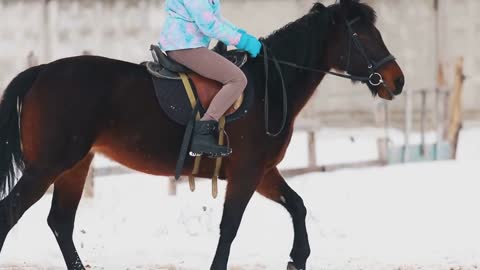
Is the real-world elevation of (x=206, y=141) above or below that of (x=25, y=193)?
above

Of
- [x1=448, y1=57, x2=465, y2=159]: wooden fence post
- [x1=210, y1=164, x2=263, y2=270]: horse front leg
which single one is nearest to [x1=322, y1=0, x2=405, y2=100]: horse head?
[x1=210, y1=164, x2=263, y2=270]: horse front leg

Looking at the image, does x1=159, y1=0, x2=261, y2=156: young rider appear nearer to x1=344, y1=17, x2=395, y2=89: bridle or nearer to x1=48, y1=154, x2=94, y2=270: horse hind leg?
x1=344, y1=17, x2=395, y2=89: bridle

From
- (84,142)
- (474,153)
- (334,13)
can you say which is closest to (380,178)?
(474,153)

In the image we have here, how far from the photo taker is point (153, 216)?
31.3ft

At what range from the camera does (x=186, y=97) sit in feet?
22.3

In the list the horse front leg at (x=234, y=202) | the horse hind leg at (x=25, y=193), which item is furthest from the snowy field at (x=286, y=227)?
the horse hind leg at (x=25, y=193)

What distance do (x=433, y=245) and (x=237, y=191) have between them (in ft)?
7.92

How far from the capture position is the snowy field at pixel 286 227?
313 inches

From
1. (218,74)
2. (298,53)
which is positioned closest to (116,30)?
(298,53)

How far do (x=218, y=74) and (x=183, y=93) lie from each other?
0.29 m

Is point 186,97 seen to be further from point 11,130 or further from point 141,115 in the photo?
point 11,130

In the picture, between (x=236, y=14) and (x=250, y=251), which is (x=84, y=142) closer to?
(x=250, y=251)

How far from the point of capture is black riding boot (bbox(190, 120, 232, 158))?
6.68 meters

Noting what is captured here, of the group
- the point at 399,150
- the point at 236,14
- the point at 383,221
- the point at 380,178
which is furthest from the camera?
the point at 236,14
